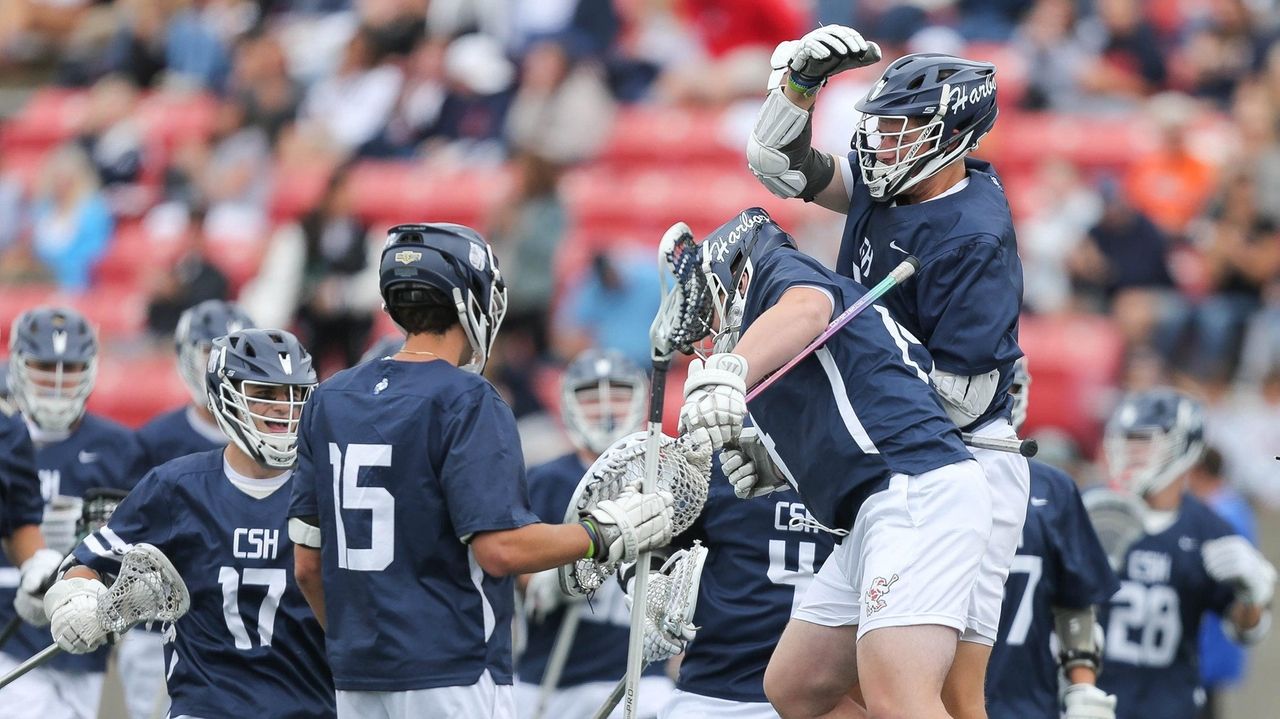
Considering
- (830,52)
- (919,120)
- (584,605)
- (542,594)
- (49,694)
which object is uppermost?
(830,52)

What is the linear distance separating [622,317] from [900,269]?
689 cm

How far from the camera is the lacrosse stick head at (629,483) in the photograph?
5.49 metres

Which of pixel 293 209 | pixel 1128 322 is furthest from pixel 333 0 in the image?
pixel 1128 322

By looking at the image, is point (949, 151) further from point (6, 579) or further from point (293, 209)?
point (293, 209)

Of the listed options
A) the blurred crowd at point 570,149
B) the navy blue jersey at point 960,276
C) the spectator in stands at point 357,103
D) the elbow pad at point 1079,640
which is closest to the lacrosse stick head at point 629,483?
the navy blue jersey at point 960,276

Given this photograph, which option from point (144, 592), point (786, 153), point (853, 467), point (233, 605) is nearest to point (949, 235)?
point (786, 153)

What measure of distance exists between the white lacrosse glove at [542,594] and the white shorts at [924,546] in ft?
9.62

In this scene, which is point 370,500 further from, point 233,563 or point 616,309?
point 616,309

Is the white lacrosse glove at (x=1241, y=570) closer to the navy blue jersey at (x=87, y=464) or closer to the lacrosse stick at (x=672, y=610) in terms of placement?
the lacrosse stick at (x=672, y=610)

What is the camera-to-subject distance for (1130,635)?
795 centimetres

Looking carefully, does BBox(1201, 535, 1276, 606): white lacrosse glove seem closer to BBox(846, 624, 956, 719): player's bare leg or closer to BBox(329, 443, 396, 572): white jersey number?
BBox(846, 624, 956, 719): player's bare leg

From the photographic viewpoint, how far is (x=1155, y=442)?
27.0ft

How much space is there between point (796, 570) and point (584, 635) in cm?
225

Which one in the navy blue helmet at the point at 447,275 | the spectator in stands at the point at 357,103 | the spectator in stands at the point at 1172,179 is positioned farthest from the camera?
the spectator in stands at the point at 357,103
